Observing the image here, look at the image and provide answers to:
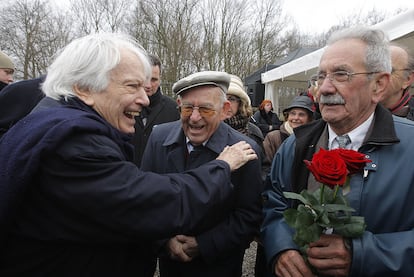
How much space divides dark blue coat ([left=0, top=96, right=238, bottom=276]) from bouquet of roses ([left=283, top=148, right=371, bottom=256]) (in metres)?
Result: 0.42

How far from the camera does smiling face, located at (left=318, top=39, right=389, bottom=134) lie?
173cm

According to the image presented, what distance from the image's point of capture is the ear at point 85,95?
5.13 feet

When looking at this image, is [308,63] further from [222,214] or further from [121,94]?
[121,94]

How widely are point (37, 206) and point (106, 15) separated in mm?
26757

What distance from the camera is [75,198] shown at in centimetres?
134

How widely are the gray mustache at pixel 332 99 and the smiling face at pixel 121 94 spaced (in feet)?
3.21

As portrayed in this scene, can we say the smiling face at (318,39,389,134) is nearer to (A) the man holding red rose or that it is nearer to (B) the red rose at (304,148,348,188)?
(A) the man holding red rose

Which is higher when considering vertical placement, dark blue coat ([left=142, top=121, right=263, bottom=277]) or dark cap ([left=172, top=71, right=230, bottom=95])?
dark cap ([left=172, top=71, right=230, bottom=95])

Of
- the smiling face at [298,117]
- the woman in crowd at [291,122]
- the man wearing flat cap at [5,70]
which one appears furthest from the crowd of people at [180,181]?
the man wearing flat cap at [5,70]

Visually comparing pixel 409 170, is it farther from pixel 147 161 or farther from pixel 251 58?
pixel 251 58

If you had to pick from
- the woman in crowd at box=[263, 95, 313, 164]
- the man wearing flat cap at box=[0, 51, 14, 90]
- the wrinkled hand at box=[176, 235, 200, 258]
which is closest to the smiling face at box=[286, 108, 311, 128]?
the woman in crowd at box=[263, 95, 313, 164]

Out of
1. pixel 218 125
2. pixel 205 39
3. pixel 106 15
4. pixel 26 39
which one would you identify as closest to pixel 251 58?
pixel 205 39

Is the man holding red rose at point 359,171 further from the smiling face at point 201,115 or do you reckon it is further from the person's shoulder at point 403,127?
the smiling face at point 201,115

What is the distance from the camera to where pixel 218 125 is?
2.22 m
